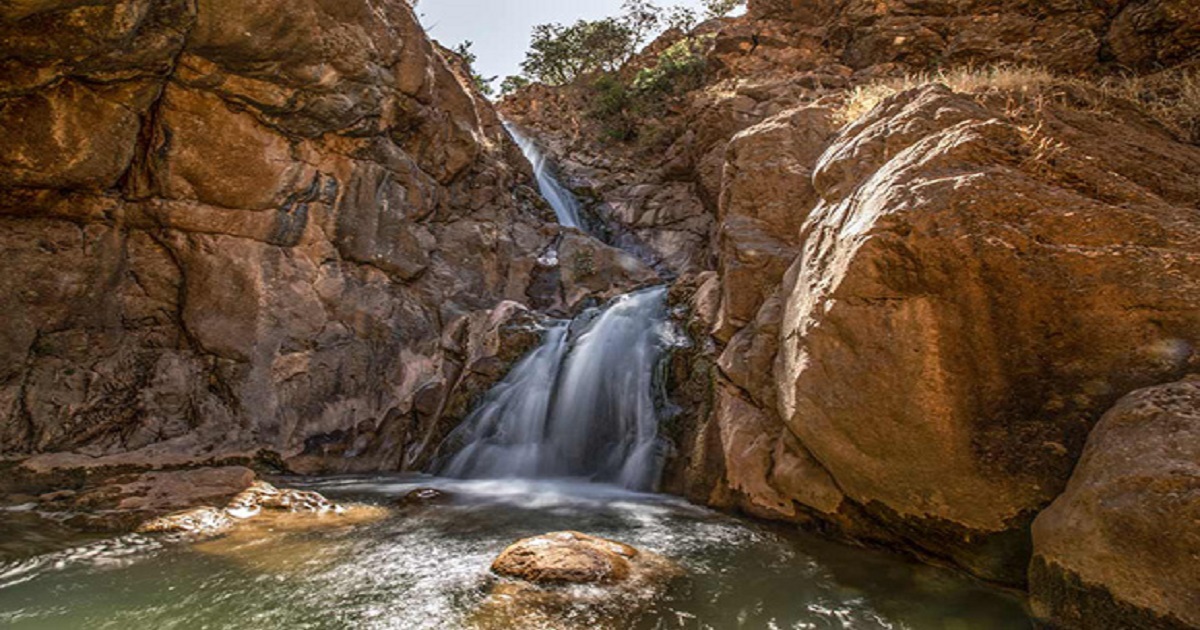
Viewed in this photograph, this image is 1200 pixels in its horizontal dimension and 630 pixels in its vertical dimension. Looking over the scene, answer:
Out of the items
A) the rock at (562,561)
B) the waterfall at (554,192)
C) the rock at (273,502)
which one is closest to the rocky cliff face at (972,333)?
the rock at (562,561)

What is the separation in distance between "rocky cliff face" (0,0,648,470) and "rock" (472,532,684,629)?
21.1ft

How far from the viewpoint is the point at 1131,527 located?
2896mm

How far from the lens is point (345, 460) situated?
10.1m

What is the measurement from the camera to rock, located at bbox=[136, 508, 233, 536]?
18.8 feet

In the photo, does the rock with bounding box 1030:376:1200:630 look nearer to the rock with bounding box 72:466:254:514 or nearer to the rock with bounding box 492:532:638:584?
the rock with bounding box 492:532:638:584

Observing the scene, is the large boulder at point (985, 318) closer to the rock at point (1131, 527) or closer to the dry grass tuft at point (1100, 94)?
the rock at point (1131, 527)

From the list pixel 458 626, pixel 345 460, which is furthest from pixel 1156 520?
pixel 345 460

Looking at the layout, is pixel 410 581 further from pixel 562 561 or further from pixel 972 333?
pixel 972 333

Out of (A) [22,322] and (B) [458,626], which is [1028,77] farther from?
(A) [22,322]

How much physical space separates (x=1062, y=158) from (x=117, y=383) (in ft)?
40.6

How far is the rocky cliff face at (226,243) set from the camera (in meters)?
8.36

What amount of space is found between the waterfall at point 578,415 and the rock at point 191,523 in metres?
4.01

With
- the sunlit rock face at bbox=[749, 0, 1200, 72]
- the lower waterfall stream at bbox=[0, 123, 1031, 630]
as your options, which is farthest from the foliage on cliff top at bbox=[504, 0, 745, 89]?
the lower waterfall stream at bbox=[0, 123, 1031, 630]

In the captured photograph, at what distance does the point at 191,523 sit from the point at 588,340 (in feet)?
23.4
